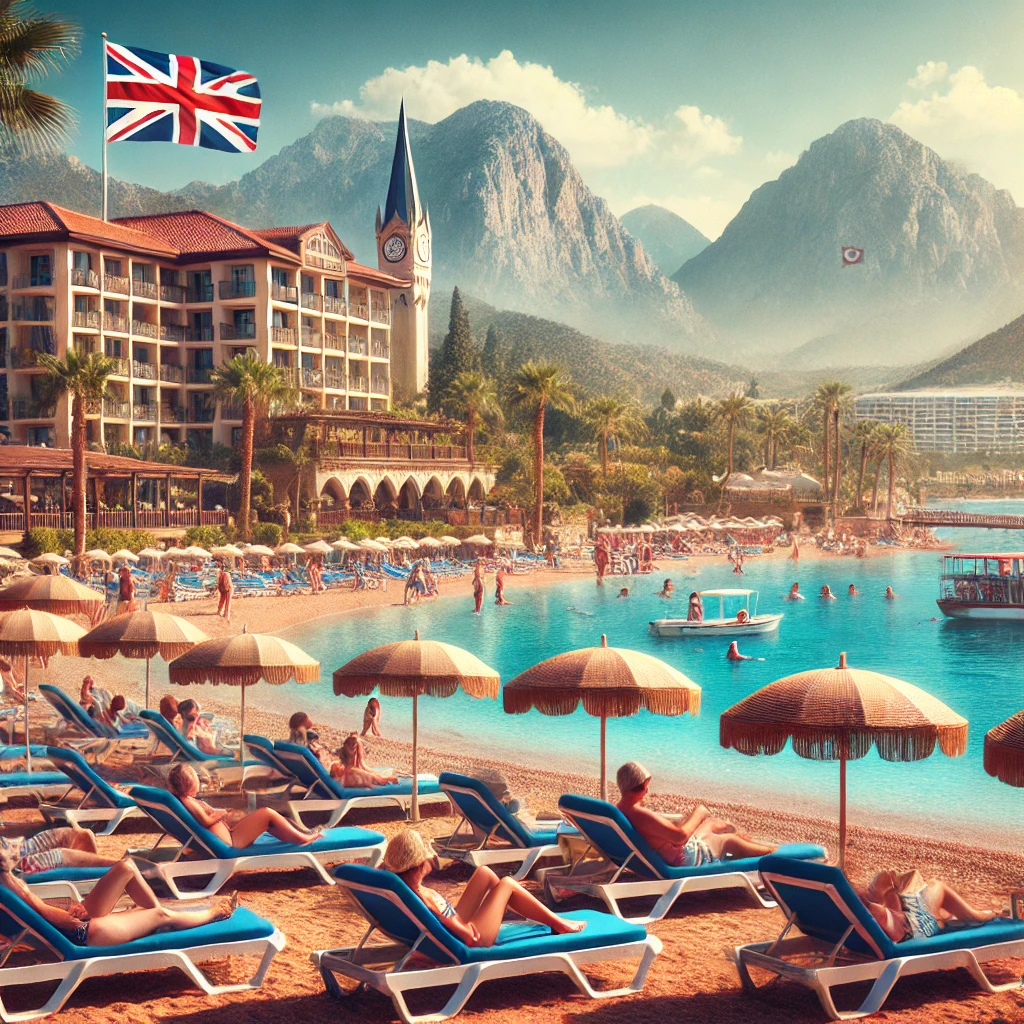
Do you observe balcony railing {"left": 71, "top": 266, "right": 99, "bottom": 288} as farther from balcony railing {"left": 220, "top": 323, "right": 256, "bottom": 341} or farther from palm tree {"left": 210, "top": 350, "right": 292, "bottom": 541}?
palm tree {"left": 210, "top": 350, "right": 292, "bottom": 541}

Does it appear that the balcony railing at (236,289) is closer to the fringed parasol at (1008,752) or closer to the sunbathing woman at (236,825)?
the sunbathing woman at (236,825)

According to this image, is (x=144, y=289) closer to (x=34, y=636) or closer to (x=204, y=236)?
(x=204, y=236)

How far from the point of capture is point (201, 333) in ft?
201

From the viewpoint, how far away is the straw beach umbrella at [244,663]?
11.8 meters

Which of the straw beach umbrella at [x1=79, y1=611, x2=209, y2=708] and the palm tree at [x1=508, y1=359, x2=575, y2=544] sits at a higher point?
the palm tree at [x1=508, y1=359, x2=575, y2=544]

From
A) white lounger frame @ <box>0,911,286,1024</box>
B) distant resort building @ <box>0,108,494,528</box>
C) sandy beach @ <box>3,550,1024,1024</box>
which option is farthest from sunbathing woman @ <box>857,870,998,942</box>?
distant resort building @ <box>0,108,494,528</box>

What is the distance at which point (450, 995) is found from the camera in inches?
254

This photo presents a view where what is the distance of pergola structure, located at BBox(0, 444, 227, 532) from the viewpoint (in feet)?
129

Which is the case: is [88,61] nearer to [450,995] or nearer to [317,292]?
[317,292]

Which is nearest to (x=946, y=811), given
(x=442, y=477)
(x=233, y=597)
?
(x=233, y=597)

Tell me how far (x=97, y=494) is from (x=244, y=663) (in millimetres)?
32094

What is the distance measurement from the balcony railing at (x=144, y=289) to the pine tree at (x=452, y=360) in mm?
25747

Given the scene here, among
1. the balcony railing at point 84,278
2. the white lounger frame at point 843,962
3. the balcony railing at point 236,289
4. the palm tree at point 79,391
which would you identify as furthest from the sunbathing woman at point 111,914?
the balcony railing at point 236,289

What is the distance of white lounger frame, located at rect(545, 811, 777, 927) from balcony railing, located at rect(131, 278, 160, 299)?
55.2 m
